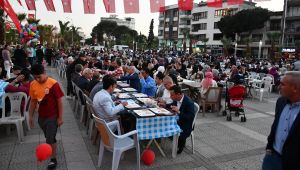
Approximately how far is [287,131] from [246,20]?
48.4 metres

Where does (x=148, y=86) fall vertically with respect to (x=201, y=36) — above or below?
below

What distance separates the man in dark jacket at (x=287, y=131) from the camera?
239 centimetres

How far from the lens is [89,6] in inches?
410

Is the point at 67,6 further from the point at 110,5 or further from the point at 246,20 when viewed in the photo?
the point at 246,20

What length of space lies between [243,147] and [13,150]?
14.7ft

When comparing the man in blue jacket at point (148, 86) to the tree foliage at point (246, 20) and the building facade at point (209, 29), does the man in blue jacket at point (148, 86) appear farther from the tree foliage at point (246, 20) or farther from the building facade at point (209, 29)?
the tree foliage at point (246, 20)

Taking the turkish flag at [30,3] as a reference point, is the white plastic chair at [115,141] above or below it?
below

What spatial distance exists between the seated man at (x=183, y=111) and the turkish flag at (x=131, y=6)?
5.77 meters

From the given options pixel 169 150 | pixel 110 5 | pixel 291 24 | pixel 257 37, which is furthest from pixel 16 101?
pixel 257 37

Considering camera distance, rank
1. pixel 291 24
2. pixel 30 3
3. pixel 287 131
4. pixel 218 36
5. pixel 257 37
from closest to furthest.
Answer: pixel 287 131, pixel 30 3, pixel 291 24, pixel 257 37, pixel 218 36

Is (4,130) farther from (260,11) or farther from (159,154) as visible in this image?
(260,11)

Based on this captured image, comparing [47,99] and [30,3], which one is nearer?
[47,99]

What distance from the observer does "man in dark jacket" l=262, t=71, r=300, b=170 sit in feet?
7.84

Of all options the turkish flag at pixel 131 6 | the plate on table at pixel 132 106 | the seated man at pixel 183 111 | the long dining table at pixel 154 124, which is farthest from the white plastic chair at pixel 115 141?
the turkish flag at pixel 131 6
